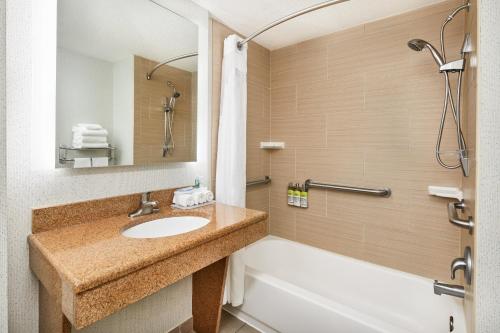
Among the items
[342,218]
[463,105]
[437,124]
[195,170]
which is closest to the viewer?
[463,105]

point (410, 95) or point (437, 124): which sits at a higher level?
point (410, 95)

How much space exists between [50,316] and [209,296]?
0.85 meters

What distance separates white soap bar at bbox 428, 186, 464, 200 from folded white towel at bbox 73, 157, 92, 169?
206 centimetres

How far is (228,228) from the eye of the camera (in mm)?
1177

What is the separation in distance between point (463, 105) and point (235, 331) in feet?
6.86

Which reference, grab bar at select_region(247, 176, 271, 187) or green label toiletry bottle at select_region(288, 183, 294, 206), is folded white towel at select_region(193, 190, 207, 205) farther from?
green label toiletry bottle at select_region(288, 183, 294, 206)

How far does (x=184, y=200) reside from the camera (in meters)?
1.51

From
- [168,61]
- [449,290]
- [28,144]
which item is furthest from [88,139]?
[449,290]

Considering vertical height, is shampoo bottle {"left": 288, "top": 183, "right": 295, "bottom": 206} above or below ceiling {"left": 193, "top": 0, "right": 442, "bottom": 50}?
below

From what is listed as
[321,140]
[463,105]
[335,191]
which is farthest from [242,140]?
[463,105]

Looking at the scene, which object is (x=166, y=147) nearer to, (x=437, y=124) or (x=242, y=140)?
(x=242, y=140)

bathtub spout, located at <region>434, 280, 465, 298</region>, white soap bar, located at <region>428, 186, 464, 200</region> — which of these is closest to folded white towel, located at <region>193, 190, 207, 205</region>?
bathtub spout, located at <region>434, 280, 465, 298</region>

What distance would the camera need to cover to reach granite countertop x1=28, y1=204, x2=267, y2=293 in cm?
74

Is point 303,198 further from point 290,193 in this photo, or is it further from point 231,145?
point 231,145
